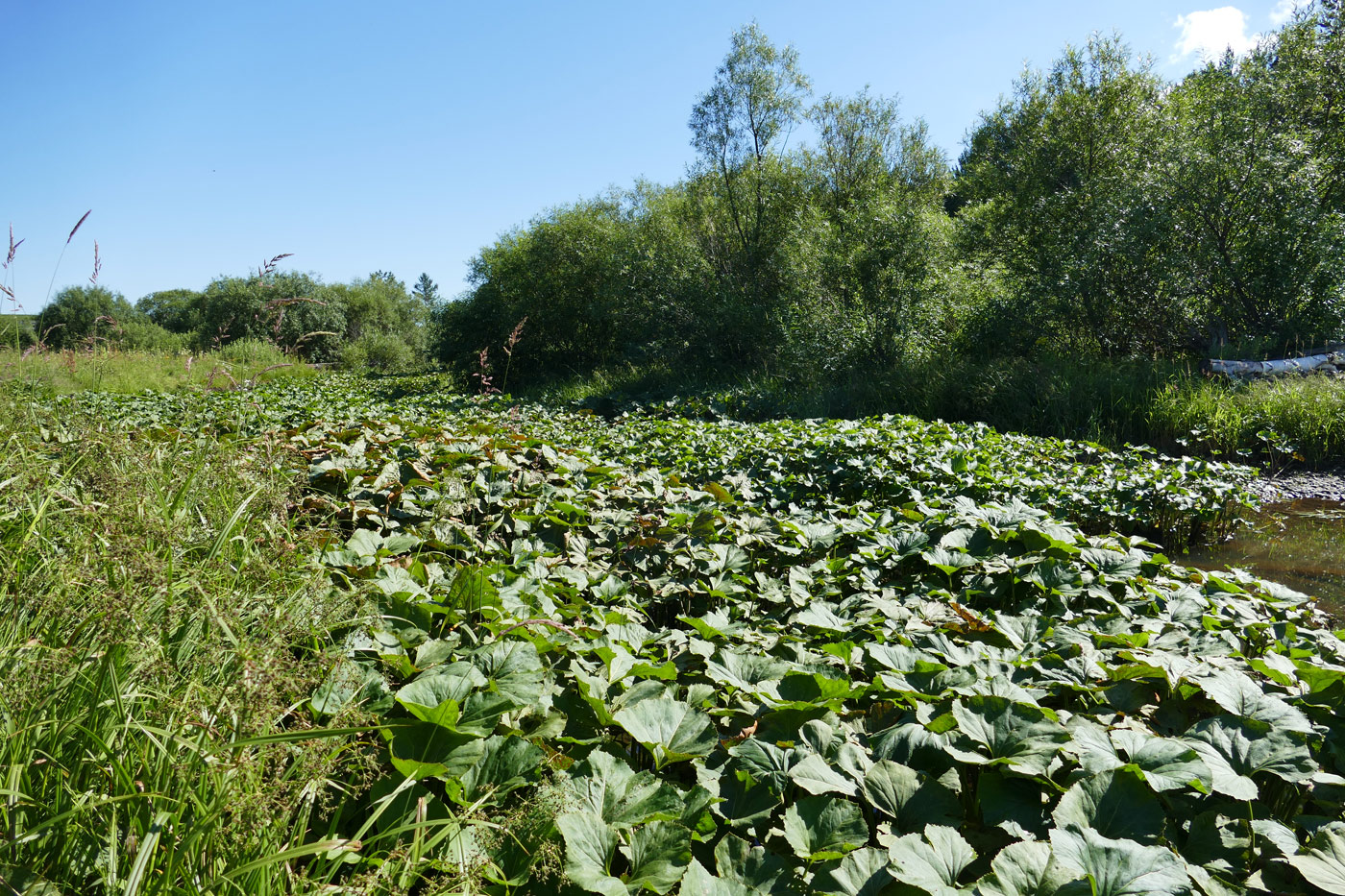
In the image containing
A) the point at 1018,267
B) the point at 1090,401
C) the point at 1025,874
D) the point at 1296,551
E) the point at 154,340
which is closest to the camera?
the point at 1025,874

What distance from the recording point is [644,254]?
631 inches

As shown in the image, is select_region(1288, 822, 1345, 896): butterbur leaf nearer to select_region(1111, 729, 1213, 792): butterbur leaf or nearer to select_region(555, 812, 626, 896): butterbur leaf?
select_region(1111, 729, 1213, 792): butterbur leaf

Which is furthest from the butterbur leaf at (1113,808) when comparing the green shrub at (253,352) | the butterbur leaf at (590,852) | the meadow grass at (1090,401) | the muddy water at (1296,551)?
the meadow grass at (1090,401)

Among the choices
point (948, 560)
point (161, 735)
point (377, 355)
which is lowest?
point (948, 560)

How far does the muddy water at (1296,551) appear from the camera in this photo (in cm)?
446

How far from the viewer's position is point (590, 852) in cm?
126

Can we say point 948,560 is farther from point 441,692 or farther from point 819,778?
point 441,692

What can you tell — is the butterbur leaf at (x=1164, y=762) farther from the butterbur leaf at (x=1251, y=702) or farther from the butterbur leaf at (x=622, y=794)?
the butterbur leaf at (x=622, y=794)

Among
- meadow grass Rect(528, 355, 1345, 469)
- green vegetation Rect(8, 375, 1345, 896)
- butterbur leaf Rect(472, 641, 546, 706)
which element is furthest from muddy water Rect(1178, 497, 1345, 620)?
butterbur leaf Rect(472, 641, 546, 706)

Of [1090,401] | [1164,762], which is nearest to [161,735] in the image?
[1164,762]

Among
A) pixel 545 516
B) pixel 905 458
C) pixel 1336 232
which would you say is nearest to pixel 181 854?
pixel 545 516

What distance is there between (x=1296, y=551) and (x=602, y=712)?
604 centimetres

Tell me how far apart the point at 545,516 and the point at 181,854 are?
2.21 meters

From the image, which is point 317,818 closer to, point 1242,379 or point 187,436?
point 187,436
